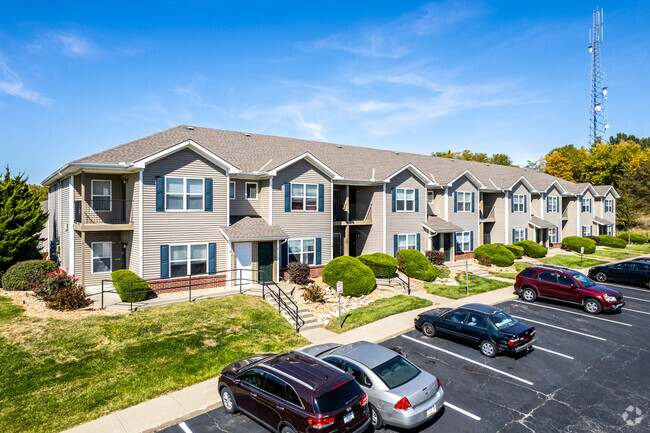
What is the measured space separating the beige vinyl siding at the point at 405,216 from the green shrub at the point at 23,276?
20406mm

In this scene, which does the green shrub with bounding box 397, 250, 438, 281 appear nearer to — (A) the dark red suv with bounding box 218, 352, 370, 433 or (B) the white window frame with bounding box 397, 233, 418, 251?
(B) the white window frame with bounding box 397, 233, 418, 251

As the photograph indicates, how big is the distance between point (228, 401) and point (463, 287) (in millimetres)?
18139

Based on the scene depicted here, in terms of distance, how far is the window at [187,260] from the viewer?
18.8 metres

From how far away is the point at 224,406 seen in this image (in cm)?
973

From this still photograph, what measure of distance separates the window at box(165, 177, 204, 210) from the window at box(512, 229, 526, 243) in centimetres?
3047

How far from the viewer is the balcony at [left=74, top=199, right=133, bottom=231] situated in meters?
19.2

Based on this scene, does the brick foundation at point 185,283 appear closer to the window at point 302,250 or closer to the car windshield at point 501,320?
the window at point 302,250

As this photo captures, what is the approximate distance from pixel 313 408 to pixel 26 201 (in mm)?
21693

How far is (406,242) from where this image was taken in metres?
28.2

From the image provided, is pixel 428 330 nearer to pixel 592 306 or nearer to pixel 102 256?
pixel 592 306

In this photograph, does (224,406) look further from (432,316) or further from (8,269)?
(8,269)

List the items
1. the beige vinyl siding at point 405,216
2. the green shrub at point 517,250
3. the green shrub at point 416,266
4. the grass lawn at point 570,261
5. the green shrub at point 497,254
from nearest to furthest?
the green shrub at point 416,266, the beige vinyl siding at point 405,216, the green shrub at point 497,254, the grass lawn at point 570,261, the green shrub at point 517,250

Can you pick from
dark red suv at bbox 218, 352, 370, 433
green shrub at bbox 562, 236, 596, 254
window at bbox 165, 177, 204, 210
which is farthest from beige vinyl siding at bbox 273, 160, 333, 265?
green shrub at bbox 562, 236, 596, 254

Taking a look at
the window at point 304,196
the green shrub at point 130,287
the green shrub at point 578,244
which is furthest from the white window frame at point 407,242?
the green shrub at point 578,244
